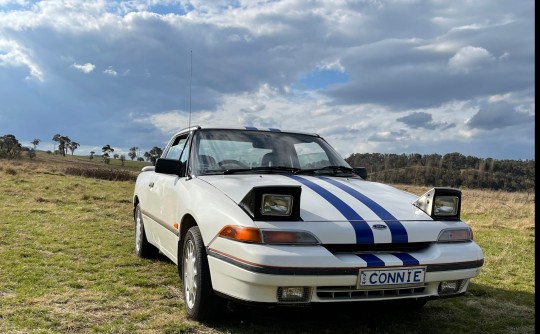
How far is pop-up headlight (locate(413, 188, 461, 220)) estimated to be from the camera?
3432mm

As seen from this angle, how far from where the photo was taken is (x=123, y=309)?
3.96 m

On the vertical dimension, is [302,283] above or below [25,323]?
above

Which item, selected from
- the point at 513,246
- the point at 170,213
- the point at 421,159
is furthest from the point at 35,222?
the point at 421,159

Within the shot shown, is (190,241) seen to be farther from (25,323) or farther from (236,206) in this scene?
(25,323)

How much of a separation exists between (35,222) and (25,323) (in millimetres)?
6275

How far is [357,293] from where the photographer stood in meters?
2.97

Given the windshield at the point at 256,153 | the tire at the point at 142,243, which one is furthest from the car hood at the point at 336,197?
the tire at the point at 142,243

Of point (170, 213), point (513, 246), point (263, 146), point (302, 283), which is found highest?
point (263, 146)

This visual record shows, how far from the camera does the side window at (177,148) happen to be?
501 cm

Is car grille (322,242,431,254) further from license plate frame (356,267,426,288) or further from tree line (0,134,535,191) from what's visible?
tree line (0,134,535,191)

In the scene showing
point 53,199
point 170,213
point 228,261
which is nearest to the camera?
point 228,261

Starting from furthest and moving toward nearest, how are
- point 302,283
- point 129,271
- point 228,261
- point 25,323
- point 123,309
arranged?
point 129,271
point 123,309
point 25,323
point 228,261
point 302,283

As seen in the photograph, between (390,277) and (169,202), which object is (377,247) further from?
(169,202)

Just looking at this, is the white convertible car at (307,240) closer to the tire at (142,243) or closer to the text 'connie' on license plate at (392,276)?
the text 'connie' on license plate at (392,276)
